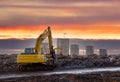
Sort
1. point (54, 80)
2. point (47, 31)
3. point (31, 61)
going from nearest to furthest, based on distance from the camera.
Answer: point (54, 80), point (31, 61), point (47, 31)

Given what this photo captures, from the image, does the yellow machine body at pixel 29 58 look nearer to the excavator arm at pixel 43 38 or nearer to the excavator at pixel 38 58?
the excavator at pixel 38 58

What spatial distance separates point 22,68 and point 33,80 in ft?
77.4

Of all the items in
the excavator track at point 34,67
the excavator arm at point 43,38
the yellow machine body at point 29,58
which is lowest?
the excavator track at point 34,67

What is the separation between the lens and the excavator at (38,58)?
290ft

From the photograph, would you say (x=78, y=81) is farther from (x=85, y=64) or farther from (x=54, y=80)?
(x=85, y=64)

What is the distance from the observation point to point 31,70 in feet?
302

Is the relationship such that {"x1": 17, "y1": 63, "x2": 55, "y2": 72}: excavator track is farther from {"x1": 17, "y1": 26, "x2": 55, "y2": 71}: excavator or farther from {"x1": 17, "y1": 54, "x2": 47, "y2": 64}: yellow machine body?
{"x1": 17, "y1": 54, "x2": 47, "y2": 64}: yellow machine body

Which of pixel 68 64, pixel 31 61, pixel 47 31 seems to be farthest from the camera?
pixel 68 64

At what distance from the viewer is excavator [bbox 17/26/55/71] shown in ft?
290

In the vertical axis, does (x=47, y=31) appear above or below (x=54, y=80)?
above

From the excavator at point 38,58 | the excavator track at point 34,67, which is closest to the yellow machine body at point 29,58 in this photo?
the excavator at point 38,58

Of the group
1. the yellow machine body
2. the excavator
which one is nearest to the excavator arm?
the excavator

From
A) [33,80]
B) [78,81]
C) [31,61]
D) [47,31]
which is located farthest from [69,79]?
[47,31]

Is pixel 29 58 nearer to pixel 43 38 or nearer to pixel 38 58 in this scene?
pixel 38 58
